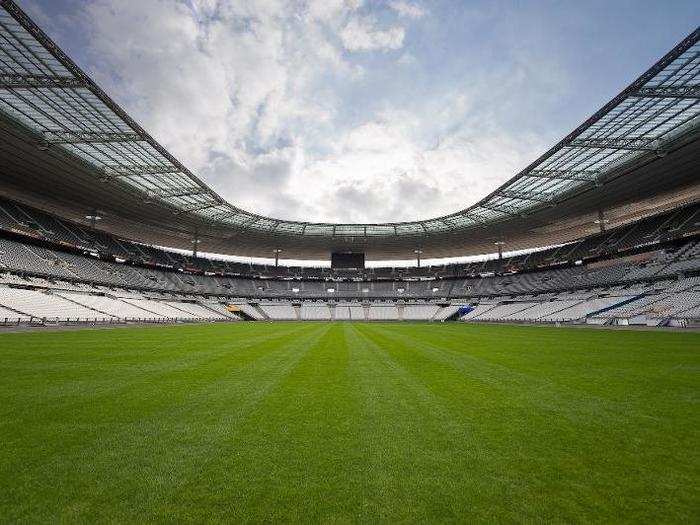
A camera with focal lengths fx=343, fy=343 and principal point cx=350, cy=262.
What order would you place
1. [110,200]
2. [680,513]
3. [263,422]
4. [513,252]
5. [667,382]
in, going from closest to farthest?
[680,513]
[263,422]
[667,382]
[110,200]
[513,252]

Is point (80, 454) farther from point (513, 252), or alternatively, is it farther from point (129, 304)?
point (513, 252)

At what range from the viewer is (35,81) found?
59.0 feet

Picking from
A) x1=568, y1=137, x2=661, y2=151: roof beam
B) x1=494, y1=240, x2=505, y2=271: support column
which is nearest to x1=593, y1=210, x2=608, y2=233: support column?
x1=494, y1=240, x2=505, y2=271: support column

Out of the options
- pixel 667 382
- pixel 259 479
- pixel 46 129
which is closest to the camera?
pixel 259 479

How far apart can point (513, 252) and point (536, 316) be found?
2471cm

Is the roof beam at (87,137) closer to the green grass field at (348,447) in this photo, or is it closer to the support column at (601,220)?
the green grass field at (348,447)

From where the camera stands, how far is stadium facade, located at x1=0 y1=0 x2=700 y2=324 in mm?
20406

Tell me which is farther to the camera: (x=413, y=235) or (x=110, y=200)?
(x=413, y=235)

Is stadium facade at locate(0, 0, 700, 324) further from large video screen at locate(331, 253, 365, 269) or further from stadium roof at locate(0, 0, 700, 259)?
large video screen at locate(331, 253, 365, 269)

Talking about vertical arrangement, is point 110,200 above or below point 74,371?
above

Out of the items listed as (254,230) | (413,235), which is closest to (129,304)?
(254,230)

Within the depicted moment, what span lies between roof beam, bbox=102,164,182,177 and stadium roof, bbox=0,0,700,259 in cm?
14

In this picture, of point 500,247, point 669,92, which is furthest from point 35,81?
point 500,247

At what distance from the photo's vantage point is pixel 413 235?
5103 cm
